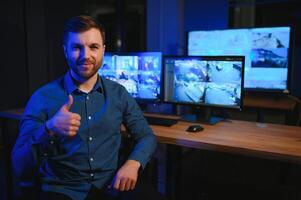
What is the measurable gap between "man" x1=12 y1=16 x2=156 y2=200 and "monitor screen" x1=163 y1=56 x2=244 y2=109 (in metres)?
0.71

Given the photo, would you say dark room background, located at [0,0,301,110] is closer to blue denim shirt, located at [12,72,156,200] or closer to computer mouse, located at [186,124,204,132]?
computer mouse, located at [186,124,204,132]

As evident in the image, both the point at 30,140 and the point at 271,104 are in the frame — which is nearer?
the point at 30,140

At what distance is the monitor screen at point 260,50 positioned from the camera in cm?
278

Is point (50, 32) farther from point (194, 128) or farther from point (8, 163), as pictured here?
point (194, 128)

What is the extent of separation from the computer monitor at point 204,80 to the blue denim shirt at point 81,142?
0.69 meters

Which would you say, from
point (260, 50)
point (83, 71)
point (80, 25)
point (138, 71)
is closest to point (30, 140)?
point (83, 71)

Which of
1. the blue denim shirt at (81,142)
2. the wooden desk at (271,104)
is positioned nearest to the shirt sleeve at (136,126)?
the blue denim shirt at (81,142)

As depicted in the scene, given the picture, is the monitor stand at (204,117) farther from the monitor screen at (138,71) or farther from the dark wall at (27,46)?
the dark wall at (27,46)

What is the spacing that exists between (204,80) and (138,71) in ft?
1.68

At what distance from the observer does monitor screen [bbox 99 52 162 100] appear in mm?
2348

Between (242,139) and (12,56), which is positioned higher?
(12,56)

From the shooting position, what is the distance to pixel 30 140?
1.32 m

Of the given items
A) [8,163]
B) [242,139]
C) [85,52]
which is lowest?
[8,163]

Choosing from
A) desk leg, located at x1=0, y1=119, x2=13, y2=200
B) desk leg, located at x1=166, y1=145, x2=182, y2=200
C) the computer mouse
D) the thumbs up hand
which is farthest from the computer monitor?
desk leg, located at x1=0, y1=119, x2=13, y2=200
